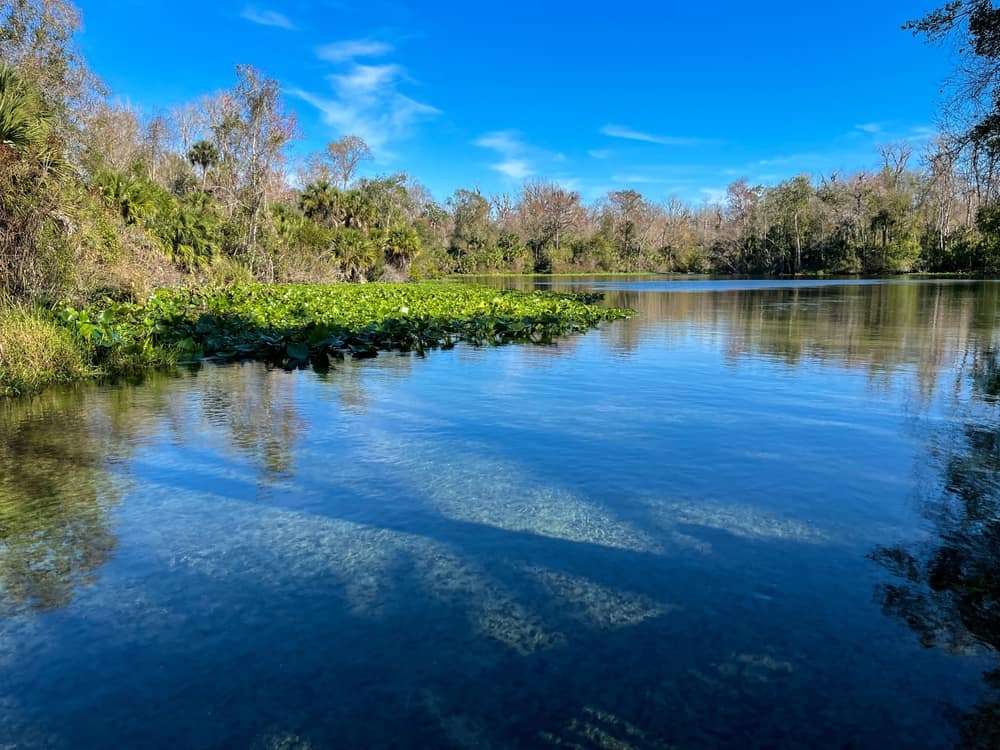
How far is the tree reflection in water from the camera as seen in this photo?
2842 mm

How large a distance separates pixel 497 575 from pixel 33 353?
25.0 feet

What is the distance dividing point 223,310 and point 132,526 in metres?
11.5

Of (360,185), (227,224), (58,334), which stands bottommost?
(58,334)

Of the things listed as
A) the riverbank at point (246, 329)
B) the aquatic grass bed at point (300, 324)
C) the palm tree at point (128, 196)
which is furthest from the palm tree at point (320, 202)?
the aquatic grass bed at point (300, 324)

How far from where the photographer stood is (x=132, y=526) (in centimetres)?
425

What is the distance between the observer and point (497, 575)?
3576 mm

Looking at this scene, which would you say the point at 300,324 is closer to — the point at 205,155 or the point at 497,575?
the point at 497,575

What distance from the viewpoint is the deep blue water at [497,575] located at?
2.49 m

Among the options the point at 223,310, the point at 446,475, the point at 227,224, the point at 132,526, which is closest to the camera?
the point at 132,526

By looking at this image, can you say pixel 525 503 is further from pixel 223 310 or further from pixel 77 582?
pixel 223 310

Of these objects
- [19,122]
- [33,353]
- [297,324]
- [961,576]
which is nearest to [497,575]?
[961,576]

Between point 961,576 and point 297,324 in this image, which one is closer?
point 961,576

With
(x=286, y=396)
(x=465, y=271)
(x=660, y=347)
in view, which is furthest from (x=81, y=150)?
(x=465, y=271)

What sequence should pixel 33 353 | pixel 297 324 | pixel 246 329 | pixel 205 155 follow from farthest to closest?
pixel 205 155, pixel 297 324, pixel 246 329, pixel 33 353
